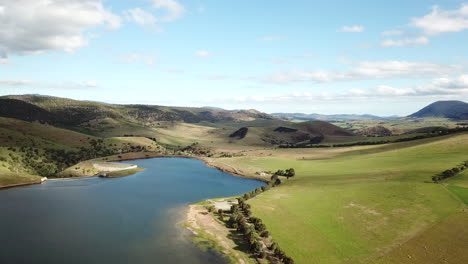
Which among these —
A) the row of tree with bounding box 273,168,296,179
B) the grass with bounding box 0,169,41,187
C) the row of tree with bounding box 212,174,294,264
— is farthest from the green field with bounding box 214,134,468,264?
the grass with bounding box 0,169,41,187

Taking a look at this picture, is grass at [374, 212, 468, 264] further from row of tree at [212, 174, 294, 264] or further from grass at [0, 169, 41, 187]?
grass at [0, 169, 41, 187]

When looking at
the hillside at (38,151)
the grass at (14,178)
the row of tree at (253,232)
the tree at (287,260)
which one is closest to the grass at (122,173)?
the hillside at (38,151)

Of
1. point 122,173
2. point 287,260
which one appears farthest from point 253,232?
point 122,173

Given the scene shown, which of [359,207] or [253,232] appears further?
[359,207]

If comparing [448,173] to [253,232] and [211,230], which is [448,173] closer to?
[253,232]

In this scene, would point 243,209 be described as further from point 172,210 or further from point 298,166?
point 298,166
